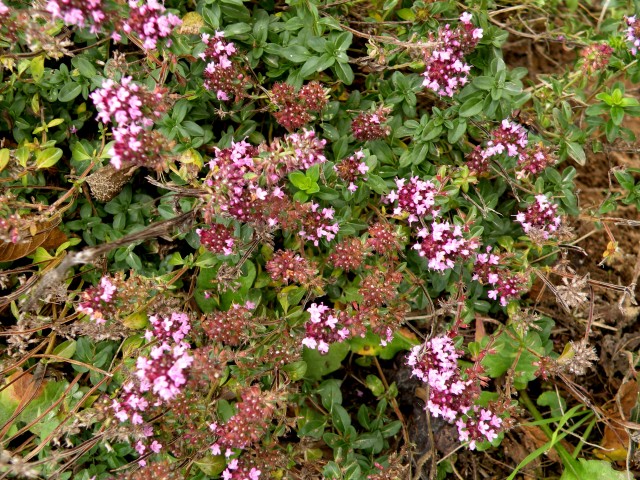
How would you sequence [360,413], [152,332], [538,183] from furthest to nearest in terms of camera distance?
[360,413], [538,183], [152,332]

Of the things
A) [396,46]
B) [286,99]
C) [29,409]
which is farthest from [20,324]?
[396,46]

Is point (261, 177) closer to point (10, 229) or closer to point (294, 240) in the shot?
point (294, 240)

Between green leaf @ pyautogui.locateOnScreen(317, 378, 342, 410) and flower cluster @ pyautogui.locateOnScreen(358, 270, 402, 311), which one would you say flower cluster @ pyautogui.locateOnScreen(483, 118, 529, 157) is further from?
green leaf @ pyautogui.locateOnScreen(317, 378, 342, 410)

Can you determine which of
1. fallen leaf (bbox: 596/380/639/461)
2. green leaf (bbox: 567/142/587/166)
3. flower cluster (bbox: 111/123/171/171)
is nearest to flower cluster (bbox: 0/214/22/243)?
flower cluster (bbox: 111/123/171/171)

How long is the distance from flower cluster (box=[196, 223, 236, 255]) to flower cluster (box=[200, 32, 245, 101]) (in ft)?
2.43

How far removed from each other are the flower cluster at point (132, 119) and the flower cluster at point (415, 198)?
1234 mm

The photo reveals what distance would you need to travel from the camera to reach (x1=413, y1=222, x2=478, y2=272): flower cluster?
2.79 meters

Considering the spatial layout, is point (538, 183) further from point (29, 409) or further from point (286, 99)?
point (29, 409)

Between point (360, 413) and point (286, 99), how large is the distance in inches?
73.2

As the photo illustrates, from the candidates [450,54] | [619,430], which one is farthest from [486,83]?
[619,430]

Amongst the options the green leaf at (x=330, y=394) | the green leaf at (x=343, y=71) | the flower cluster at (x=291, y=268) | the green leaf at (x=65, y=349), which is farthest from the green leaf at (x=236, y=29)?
the green leaf at (x=330, y=394)

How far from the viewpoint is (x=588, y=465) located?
3242mm

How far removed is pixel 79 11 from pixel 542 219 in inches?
94.2

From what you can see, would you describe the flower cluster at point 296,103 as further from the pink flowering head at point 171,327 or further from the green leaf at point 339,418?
the green leaf at point 339,418
